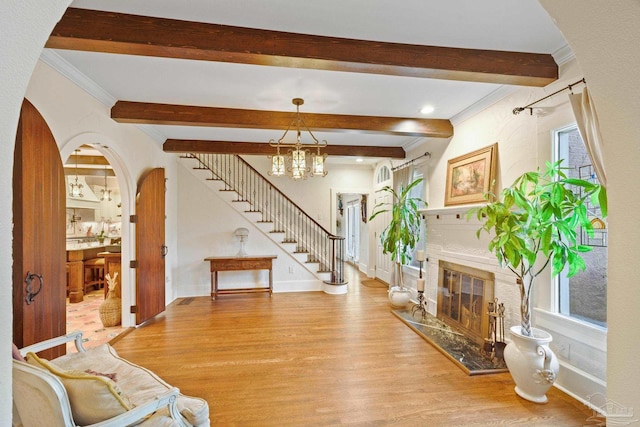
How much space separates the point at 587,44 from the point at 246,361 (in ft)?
10.7

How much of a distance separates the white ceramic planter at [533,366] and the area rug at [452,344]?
366 millimetres

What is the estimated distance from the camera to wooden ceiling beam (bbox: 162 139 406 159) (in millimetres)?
4617

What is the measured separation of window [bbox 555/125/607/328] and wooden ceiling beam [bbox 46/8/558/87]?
60cm

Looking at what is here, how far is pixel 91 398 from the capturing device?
1.21 m

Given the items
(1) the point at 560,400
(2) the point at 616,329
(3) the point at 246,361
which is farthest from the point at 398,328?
(2) the point at 616,329

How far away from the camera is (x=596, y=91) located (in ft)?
2.45

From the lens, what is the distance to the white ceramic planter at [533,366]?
2172mm

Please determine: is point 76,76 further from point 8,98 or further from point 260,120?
point 8,98

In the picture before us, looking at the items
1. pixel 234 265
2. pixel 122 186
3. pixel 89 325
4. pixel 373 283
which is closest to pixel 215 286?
pixel 234 265

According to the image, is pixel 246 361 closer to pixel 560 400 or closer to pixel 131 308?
pixel 131 308

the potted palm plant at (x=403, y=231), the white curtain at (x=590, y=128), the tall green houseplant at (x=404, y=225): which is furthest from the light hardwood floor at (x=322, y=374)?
the white curtain at (x=590, y=128)

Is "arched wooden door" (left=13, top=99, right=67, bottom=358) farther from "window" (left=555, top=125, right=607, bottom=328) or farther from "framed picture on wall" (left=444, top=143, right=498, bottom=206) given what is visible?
"window" (left=555, top=125, right=607, bottom=328)

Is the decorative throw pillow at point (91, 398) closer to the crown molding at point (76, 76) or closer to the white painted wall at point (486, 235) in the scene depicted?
the crown molding at point (76, 76)

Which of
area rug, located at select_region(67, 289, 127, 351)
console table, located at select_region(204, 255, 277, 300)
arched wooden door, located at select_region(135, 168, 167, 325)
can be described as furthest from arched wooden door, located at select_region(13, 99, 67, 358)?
console table, located at select_region(204, 255, 277, 300)
